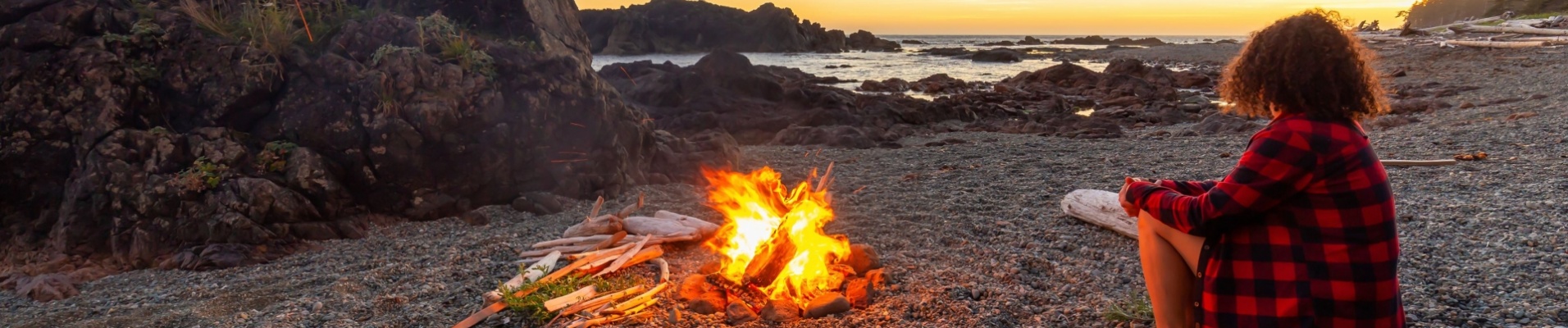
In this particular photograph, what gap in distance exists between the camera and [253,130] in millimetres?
8062

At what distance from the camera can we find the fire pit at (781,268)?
16.1 ft

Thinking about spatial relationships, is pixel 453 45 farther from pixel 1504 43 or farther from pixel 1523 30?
pixel 1523 30

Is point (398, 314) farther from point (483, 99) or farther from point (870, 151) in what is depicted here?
point (870, 151)

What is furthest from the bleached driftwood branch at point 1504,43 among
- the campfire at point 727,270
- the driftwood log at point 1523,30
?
the campfire at point 727,270

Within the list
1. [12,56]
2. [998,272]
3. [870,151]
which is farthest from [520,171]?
[870,151]

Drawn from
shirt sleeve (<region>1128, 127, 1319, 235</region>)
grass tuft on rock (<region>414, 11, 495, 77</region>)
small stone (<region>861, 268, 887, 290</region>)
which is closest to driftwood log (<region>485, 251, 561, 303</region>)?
small stone (<region>861, 268, 887, 290</region>)

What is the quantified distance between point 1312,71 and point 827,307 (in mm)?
2769

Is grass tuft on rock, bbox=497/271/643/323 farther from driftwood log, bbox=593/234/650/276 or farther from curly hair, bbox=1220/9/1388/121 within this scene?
curly hair, bbox=1220/9/1388/121

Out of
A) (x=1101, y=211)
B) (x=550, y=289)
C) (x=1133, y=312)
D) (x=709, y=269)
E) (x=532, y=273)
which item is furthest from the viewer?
(x=1101, y=211)

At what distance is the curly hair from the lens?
2.80 m

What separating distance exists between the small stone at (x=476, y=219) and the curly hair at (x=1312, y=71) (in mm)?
7004

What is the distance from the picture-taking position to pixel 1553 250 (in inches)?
207

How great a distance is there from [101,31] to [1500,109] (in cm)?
1834

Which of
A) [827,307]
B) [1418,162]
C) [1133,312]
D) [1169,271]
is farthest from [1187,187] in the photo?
[1418,162]
